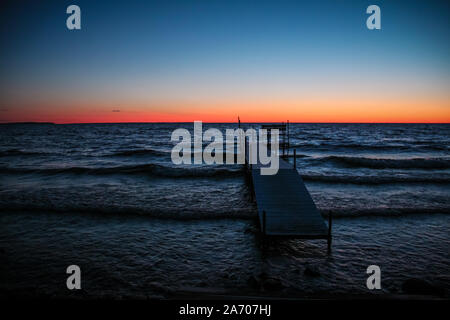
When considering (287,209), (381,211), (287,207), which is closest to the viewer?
(287,209)

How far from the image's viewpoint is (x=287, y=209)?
10984 millimetres

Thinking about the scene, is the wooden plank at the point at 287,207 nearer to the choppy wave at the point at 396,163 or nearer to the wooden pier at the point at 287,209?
the wooden pier at the point at 287,209

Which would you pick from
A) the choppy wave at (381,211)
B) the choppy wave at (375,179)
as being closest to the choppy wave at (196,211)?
the choppy wave at (381,211)

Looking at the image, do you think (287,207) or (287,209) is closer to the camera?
(287,209)

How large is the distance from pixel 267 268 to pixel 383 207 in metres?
10.5

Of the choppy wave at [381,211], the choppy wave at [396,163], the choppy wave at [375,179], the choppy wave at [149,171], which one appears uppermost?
the choppy wave at [396,163]

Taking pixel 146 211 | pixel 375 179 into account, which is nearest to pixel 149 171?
pixel 146 211

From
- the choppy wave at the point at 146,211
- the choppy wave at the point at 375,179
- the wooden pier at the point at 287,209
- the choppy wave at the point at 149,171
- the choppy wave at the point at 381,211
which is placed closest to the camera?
the wooden pier at the point at 287,209

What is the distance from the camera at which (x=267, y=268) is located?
902cm

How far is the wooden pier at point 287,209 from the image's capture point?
383 inches

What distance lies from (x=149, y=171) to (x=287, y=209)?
1905cm

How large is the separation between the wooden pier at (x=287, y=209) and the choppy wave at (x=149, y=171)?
11736 mm

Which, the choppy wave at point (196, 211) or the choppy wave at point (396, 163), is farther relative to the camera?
the choppy wave at point (396, 163)

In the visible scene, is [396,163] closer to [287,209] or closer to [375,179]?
[375,179]
